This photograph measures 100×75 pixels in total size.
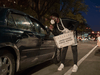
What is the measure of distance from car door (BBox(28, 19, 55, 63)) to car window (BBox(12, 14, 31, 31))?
40cm

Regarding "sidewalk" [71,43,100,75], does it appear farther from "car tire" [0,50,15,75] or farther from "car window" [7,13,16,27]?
"car window" [7,13,16,27]

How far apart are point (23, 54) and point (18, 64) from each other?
255 mm

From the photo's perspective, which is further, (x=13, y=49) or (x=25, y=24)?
(x=25, y=24)

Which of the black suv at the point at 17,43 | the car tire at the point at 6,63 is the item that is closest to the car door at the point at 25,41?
the black suv at the point at 17,43

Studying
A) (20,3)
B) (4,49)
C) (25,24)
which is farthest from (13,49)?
(20,3)

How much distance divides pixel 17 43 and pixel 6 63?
47 cm

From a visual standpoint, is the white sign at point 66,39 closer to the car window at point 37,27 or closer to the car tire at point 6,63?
the car window at point 37,27

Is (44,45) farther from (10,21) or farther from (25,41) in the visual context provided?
(10,21)

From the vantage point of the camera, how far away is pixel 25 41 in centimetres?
339

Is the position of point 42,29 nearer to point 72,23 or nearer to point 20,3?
point 72,23

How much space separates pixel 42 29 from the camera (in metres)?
4.77

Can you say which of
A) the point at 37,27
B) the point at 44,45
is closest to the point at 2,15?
the point at 37,27

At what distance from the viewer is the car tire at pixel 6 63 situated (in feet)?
9.29

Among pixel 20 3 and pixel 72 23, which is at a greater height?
pixel 20 3
